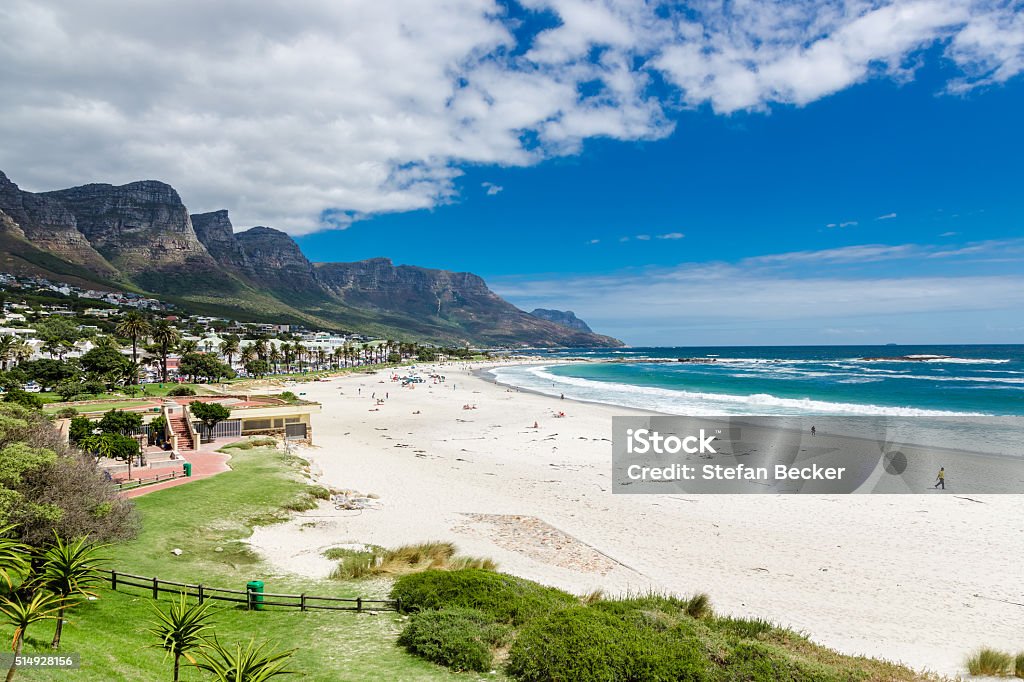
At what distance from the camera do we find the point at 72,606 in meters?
8.28

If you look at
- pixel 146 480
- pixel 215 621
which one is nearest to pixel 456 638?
pixel 215 621

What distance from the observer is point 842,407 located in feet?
160

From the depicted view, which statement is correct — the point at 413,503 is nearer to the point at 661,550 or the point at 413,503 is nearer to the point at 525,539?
the point at 525,539

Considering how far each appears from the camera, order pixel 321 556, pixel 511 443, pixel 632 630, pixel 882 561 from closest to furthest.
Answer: pixel 632 630
pixel 321 556
pixel 882 561
pixel 511 443

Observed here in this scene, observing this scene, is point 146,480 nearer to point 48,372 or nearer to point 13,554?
point 13,554

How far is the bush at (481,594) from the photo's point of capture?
1039cm

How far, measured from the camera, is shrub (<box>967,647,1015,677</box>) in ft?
30.2

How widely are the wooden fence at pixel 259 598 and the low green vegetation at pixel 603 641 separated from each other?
0.80m

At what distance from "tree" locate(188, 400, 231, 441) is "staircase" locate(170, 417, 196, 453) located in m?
0.97

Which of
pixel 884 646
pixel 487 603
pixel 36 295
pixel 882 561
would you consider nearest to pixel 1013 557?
pixel 882 561

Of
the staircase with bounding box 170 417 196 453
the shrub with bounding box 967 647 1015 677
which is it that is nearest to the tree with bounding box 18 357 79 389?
the staircase with bounding box 170 417 196 453

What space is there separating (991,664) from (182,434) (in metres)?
33.7

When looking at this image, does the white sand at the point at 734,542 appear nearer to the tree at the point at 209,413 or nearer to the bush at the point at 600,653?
the bush at the point at 600,653

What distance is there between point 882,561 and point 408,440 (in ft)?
93.3
